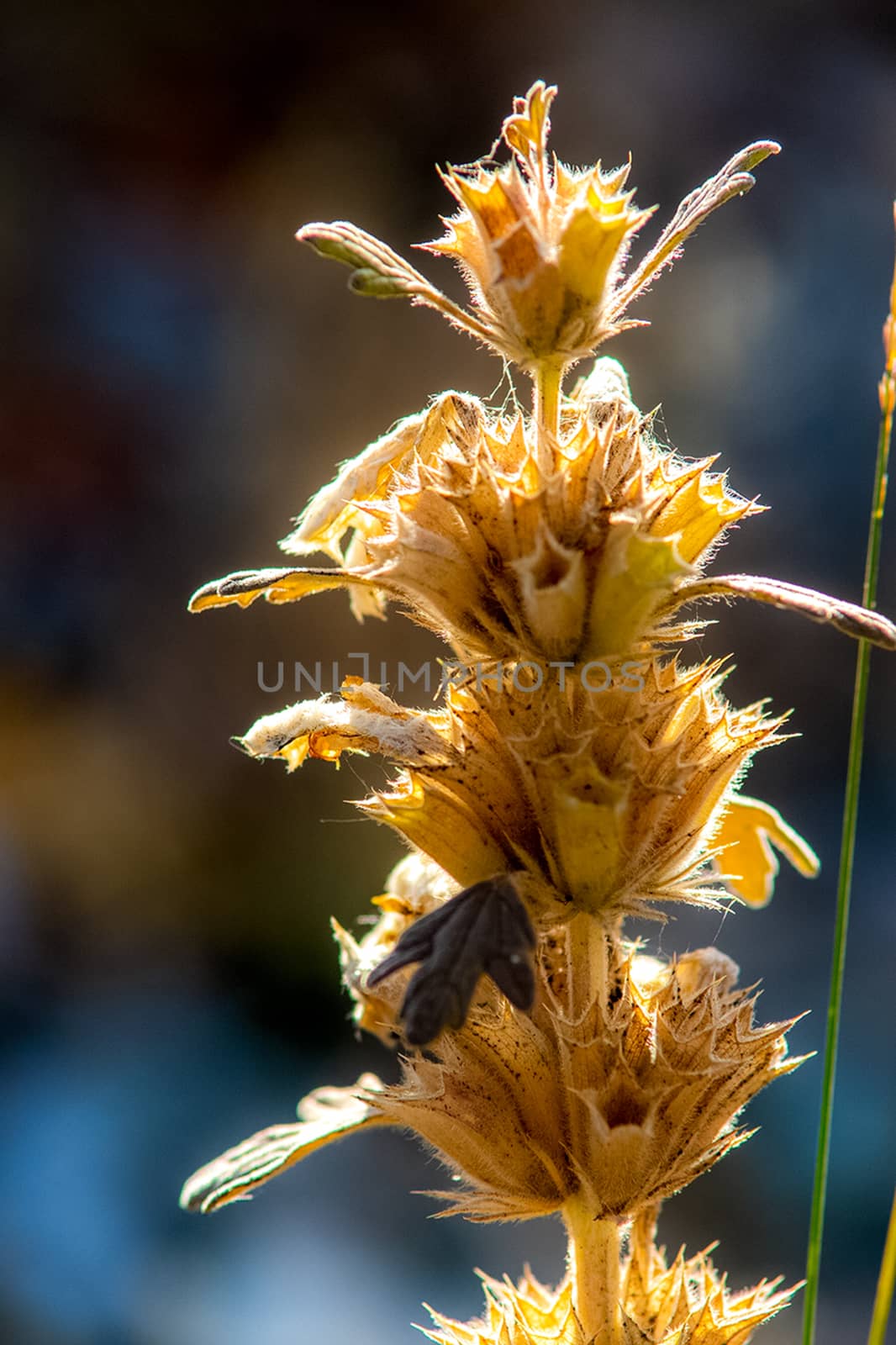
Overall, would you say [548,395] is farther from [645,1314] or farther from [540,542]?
[645,1314]

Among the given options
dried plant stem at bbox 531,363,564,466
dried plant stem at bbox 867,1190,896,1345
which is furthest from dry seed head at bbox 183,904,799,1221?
dried plant stem at bbox 531,363,564,466

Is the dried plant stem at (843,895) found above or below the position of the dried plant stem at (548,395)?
below

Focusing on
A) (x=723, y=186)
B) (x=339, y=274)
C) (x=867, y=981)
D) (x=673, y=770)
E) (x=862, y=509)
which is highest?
(x=339, y=274)

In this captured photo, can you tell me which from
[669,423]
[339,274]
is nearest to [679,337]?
[669,423]

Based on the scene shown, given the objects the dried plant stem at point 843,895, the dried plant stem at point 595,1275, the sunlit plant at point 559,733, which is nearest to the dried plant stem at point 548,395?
the sunlit plant at point 559,733

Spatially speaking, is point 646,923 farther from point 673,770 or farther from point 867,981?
point 673,770

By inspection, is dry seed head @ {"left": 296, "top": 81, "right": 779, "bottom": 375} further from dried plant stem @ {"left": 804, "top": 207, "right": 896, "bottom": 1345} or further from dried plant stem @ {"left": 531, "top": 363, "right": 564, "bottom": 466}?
dried plant stem @ {"left": 804, "top": 207, "right": 896, "bottom": 1345}

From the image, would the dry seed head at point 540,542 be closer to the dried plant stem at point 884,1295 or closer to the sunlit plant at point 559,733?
the sunlit plant at point 559,733

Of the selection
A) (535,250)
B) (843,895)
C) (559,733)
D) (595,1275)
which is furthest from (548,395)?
(595,1275)
